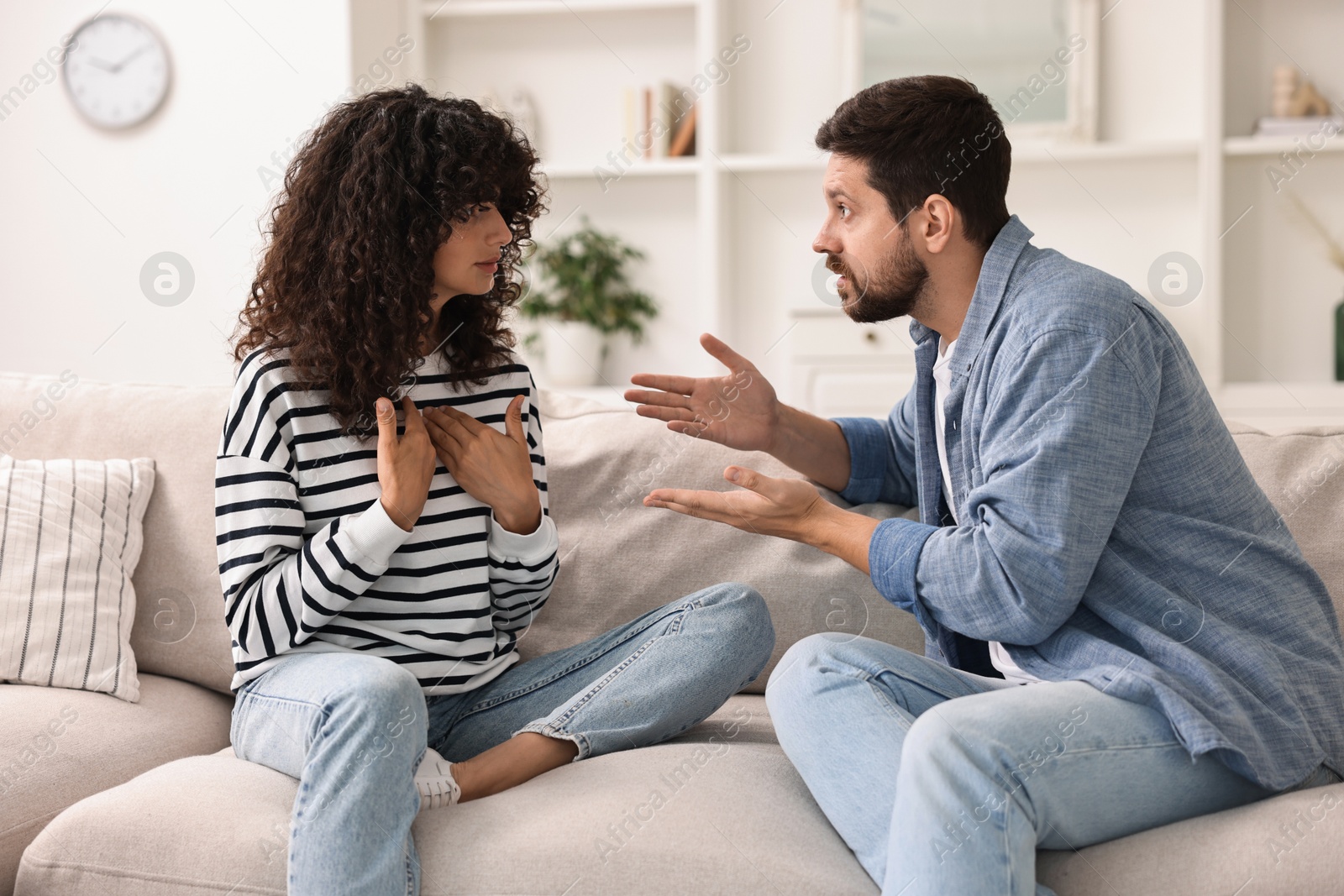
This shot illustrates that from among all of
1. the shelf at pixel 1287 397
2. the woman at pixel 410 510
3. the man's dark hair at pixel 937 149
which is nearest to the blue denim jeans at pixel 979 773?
the woman at pixel 410 510

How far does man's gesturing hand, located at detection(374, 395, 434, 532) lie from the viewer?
1.29 m

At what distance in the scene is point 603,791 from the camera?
4.10ft

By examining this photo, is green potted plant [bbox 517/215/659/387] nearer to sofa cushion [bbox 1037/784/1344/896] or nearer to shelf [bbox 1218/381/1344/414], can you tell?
shelf [bbox 1218/381/1344/414]

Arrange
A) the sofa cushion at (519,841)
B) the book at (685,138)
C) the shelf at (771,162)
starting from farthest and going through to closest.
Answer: the book at (685,138) → the shelf at (771,162) → the sofa cushion at (519,841)

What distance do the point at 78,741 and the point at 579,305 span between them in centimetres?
251

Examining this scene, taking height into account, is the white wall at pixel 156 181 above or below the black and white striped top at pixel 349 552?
above

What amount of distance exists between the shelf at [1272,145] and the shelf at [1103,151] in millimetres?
100

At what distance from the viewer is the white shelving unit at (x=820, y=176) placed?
3457 millimetres

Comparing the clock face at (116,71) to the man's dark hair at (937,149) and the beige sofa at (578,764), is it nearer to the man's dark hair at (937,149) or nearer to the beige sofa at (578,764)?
the beige sofa at (578,764)

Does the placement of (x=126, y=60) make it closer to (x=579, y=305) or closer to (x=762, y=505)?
(x=579, y=305)

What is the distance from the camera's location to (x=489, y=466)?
1419mm

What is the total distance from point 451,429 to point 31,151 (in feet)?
9.62

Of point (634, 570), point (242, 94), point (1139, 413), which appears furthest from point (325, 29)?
point (1139, 413)

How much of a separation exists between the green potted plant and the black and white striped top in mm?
2264
